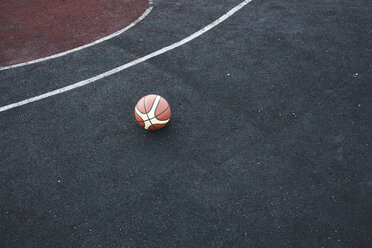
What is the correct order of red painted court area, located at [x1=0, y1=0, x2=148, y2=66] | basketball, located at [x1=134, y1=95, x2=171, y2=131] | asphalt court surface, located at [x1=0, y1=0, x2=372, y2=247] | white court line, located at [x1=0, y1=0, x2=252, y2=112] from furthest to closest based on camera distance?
Result: red painted court area, located at [x1=0, y1=0, x2=148, y2=66]
white court line, located at [x1=0, y1=0, x2=252, y2=112]
basketball, located at [x1=134, y1=95, x2=171, y2=131]
asphalt court surface, located at [x1=0, y1=0, x2=372, y2=247]

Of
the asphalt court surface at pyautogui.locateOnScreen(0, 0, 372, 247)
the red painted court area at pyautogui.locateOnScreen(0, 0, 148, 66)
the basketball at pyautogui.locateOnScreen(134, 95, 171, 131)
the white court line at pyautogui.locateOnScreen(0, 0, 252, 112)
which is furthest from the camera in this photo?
the red painted court area at pyautogui.locateOnScreen(0, 0, 148, 66)

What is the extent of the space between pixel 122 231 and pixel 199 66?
5.15 metres

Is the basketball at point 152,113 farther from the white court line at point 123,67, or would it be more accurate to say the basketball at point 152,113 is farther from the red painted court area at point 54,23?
the red painted court area at point 54,23

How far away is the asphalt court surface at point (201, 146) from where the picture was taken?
4.99 m

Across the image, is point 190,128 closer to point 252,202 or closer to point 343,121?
point 252,202

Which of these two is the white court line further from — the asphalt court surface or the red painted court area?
the red painted court area

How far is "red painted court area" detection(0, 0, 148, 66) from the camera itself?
9.33 meters

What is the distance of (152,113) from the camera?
20.7ft

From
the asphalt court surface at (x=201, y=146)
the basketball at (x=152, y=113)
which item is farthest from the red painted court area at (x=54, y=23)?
the basketball at (x=152, y=113)

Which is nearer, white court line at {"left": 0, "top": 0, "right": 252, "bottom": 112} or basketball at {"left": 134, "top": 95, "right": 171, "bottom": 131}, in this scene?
basketball at {"left": 134, "top": 95, "right": 171, "bottom": 131}

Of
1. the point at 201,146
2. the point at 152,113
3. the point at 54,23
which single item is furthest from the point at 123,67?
the point at 54,23

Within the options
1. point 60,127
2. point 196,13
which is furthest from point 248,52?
point 60,127

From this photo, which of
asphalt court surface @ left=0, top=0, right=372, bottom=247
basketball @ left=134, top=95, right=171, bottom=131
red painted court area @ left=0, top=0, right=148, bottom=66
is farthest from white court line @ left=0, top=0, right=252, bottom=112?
basketball @ left=134, top=95, right=171, bottom=131

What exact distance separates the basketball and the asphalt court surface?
323 mm
